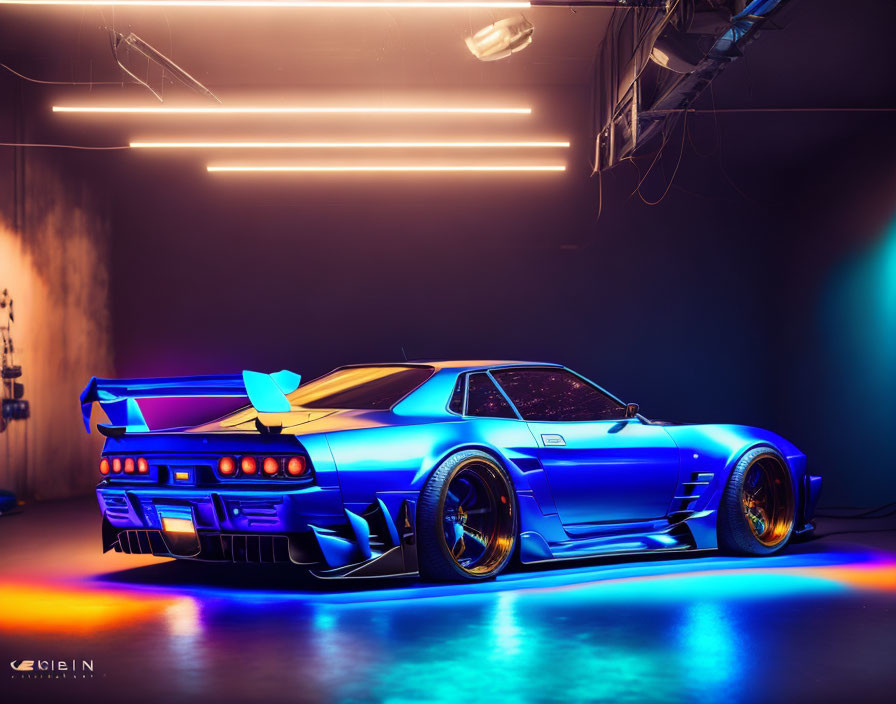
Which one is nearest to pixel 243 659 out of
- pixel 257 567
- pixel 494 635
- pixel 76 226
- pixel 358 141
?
pixel 494 635

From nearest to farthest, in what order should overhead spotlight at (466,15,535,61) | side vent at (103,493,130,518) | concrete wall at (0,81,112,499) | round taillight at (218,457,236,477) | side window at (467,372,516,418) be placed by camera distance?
round taillight at (218,457,236,477) → side vent at (103,493,130,518) → side window at (467,372,516,418) → overhead spotlight at (466,15,535,61) → concrete wall at (0,81,112,499)

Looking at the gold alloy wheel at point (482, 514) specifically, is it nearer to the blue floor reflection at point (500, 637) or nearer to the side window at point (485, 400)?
the blue floor reflection at point (500, 637)

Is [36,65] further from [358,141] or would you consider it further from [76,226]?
[358,141]

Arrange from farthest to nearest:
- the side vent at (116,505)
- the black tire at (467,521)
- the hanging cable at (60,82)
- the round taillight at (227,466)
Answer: the hanging cable at (60,82), the side vent at (116,505), the black tire at (467,521), the round taillight at (227,466)

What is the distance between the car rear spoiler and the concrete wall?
555 cm

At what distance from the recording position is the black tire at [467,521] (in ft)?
17.9

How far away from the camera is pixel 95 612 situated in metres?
4.92

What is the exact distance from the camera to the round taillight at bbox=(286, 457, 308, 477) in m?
5.18

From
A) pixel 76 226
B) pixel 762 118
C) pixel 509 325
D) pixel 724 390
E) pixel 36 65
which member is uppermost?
pixel 36 65

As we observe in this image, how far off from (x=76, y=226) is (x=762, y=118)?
7.36 metres

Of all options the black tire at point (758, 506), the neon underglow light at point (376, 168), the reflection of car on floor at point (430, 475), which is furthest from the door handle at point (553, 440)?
the neon underglow light at point (376, 168)

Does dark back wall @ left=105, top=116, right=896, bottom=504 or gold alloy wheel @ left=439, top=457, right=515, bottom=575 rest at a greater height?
dark back wall @ left=105, top=116, right=896, bottom=504

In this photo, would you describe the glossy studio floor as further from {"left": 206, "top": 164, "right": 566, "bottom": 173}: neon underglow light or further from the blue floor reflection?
{"left": 206, "top": 164, "right": 566, "bottom": 173}: neon underglow light

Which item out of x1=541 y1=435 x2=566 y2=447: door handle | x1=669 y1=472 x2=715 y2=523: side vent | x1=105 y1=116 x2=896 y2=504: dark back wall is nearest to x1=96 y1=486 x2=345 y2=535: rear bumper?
x1=541 y1=435 x2=566 y2=447: door handle
